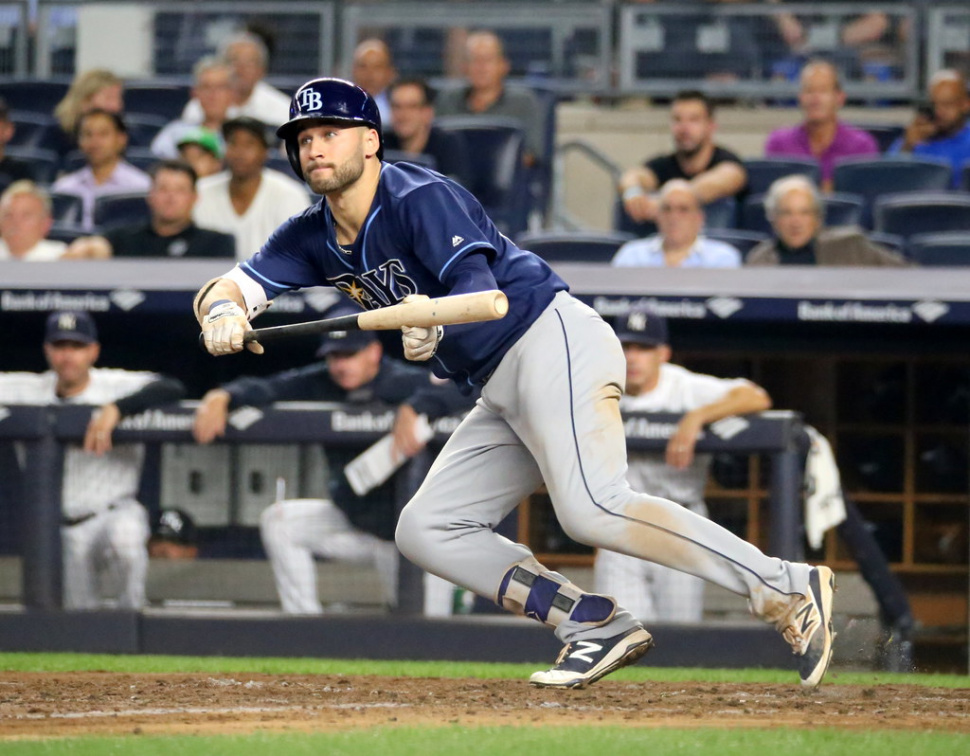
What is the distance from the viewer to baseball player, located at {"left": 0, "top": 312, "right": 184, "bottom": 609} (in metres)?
6.03

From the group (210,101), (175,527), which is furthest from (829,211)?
(175,527)

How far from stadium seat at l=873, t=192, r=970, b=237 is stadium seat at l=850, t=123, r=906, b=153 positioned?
124cm

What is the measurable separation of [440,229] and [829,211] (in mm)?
4597

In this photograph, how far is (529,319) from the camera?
13.0 feet

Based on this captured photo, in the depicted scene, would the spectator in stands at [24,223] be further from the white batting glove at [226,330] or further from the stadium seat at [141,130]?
the white batting glove at [226,330]

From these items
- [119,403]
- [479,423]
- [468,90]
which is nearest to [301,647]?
[119,403]

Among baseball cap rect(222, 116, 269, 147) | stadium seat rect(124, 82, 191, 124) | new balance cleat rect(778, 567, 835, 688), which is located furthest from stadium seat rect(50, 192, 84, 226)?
new balance cleat rect(778, 567, 835, 688)

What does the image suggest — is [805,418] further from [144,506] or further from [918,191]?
[144,506]

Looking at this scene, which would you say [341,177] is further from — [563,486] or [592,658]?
[592,658]

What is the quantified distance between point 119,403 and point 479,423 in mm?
2474

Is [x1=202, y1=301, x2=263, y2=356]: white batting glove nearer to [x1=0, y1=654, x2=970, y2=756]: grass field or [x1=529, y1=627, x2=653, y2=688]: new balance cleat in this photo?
[x1=0, y1=654, x2=970, y2=756]: grass field

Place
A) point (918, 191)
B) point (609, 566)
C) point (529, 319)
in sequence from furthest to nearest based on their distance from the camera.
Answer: point (918, 191) → point (609, 566) → point (529, 319)

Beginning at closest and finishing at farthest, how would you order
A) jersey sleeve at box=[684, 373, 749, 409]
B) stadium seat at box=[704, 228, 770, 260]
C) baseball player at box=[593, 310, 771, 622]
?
baseball player at box=[593, 310, 771, 622]
jersey sleeve at box=[684, 373, 749, 409]
stadium seat at box=[704, 228, 770, 260]

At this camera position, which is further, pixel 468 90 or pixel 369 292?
pixel 468 90
